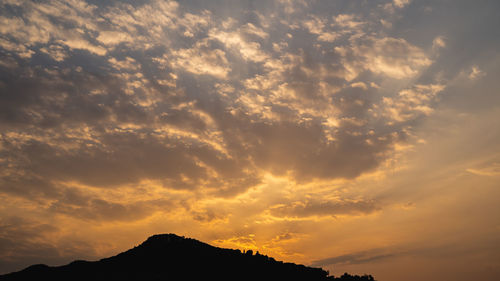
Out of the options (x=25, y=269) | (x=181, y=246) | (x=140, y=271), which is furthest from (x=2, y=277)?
(x=181, y=246)

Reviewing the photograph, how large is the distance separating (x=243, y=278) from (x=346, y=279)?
21.1 metres

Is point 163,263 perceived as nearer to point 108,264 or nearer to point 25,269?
point 108,264

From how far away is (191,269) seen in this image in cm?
5797

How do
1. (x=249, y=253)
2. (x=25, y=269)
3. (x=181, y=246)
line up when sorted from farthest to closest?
1. (x=249, y=253)
2. (x=181, y=246)
3. (x=25, y=269)

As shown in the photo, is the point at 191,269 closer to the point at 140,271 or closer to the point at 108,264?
the point at 140,271

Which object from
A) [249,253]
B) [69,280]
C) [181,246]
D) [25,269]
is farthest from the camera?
[249,253]

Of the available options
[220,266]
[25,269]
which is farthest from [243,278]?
[25,269]

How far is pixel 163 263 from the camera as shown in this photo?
58.1m

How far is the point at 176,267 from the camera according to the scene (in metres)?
57.6

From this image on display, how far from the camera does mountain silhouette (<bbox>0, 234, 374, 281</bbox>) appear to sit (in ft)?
180

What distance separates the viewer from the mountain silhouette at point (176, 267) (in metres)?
54.9

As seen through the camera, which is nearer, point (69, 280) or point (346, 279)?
point (69, 280)

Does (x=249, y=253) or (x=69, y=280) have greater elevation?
(x=249, y=253)

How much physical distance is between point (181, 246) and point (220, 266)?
24.4 feet
